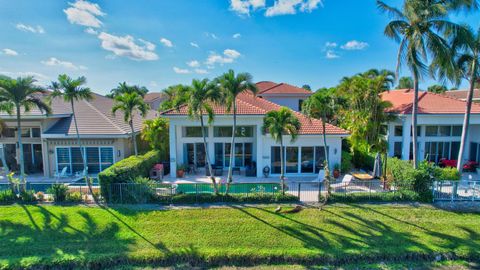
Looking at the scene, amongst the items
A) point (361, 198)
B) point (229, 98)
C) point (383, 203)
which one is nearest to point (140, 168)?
point (229, 98)

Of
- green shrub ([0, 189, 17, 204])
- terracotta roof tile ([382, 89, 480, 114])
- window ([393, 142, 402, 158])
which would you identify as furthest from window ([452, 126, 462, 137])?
green shrub ([0, 189, 17, 204])

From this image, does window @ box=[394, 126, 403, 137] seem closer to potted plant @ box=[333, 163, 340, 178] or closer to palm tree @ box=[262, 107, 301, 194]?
potted plant @ box=[333, 163, 340, 178]

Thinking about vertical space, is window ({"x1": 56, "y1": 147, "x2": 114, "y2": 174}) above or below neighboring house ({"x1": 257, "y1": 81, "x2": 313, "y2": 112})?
below

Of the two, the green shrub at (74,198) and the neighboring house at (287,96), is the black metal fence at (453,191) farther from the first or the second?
the green shrub at (74,198)

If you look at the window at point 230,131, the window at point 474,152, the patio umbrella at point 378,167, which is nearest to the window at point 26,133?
the window at point 230,131

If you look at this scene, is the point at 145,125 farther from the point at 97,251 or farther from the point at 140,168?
the point at 97,251

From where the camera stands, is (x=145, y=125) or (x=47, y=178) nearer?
(x=47, y=178)

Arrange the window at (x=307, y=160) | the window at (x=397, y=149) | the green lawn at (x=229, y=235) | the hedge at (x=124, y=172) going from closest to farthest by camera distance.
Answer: the green lawn at (x=229, y=235), the hedge at (x=124, y=172), the window at (x=307, y=160), the window at (x=397, y=149)
